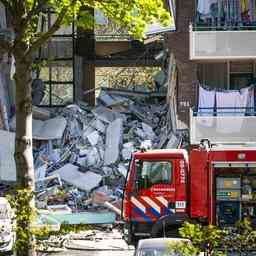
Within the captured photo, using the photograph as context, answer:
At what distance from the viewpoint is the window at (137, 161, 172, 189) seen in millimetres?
18031

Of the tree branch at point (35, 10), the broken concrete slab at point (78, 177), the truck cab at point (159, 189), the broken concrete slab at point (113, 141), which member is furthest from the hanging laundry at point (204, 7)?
the tree branch at point (35, 10)

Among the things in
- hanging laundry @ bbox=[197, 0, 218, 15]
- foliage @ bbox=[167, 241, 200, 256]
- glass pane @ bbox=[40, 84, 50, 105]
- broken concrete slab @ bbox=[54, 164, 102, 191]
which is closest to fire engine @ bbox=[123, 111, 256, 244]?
foliage @ bbox=[167, 241, 200, 256]

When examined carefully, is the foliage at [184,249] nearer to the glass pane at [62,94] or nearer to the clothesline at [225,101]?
the clothesline at [225,101]

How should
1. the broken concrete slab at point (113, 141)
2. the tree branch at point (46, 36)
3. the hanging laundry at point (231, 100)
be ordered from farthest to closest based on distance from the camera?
the hanging laundry at point (231, 100)
the broken concrete slab at point (113, 141)
the tree branch at point (46, 36)

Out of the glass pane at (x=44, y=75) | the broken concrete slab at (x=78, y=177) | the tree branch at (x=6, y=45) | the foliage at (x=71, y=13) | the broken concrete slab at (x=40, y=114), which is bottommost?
the broken concrete slab at (x=78, y=177)

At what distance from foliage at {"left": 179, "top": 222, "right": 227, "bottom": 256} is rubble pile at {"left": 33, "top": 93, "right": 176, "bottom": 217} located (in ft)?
50.1

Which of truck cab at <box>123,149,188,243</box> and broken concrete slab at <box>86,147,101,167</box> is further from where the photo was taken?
broken concrete slab at <box>86,147,101,167</box>

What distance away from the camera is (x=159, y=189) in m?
18.1

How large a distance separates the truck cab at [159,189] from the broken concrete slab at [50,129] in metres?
11.4

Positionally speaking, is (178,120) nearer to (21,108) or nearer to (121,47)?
(121,47)

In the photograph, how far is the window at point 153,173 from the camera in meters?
18.0

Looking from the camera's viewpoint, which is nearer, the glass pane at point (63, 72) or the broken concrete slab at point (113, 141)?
the broken concrete slab at point (113, 141)

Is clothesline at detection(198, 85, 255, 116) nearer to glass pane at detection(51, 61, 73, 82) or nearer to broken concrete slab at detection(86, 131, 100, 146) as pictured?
broken concrete slab at detection(86, 131, 100, 146)

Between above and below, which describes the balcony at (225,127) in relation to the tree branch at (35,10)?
below
